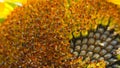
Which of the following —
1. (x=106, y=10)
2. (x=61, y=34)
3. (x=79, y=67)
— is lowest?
(x=79, y=67)

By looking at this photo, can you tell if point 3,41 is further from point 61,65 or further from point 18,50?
point 61,65

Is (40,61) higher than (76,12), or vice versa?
(76,12)

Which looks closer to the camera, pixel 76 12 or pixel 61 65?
pixel 61 65

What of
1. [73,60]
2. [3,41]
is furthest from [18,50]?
[73,60]
